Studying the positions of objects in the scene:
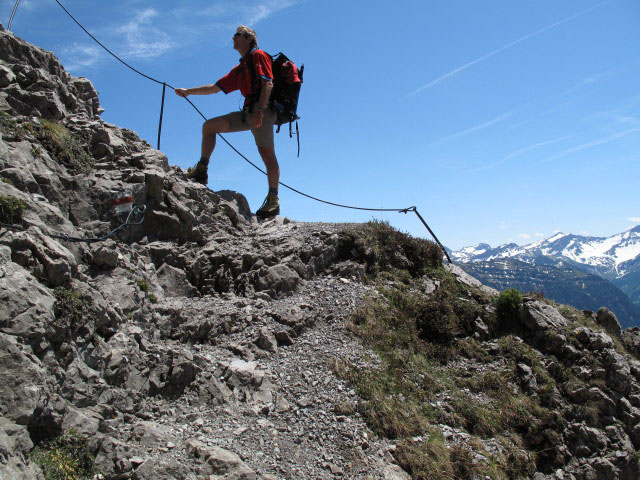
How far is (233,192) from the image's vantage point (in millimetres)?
13859

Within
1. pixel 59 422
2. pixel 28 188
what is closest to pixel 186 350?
pixel 59 422

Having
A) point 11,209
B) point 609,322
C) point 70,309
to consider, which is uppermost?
point 609,322

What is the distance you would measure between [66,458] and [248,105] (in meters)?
9.33

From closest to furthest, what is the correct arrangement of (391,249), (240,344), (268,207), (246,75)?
(240,344) < (246,75) < (391,249) < (268,207)

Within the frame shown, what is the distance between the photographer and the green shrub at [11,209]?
6648 mm

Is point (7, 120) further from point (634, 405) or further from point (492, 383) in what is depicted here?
point (634, 405)

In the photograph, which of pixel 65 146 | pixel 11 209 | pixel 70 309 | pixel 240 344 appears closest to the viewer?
pixel 70 309

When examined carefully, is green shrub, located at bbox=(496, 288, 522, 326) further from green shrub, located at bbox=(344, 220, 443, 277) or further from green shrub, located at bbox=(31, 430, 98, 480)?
green shrub, located at bbox=(31, 430, 98, 480)

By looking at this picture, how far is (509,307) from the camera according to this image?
39.4 feet

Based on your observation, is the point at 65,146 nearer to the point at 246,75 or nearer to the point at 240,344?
the point at 246,75

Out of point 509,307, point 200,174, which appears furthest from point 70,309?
point 509,307

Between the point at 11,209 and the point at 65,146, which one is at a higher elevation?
the point at 65,146

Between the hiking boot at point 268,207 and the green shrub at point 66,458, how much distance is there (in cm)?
918

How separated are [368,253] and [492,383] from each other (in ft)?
15.6
